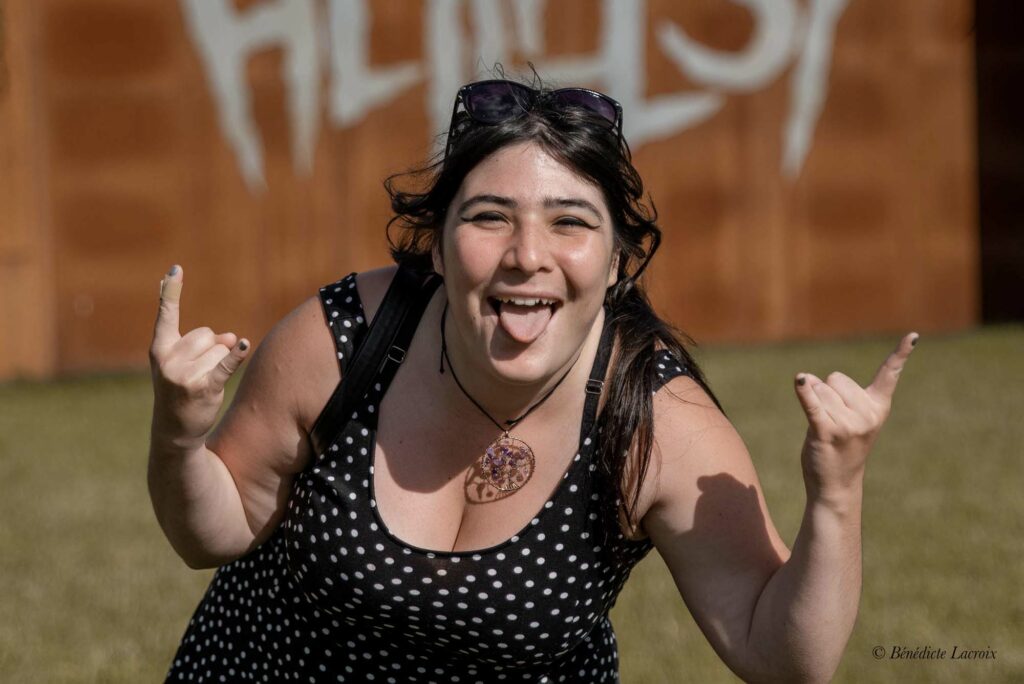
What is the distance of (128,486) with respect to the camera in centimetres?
586

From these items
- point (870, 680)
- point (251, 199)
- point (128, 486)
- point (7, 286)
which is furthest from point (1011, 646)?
point (7, 286)

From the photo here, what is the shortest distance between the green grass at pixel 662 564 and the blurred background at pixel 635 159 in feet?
0.17

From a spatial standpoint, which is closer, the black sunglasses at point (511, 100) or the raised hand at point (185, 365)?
the raised hand at point (185, 365)

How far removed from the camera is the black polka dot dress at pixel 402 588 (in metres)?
2.34

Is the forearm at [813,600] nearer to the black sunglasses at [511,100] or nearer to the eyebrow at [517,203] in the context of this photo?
the eyebrow at [517,203]

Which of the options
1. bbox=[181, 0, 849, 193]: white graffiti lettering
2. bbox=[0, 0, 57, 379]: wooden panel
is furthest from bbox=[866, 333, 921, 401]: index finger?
bbox=[0, 0, 57, 379]: wooden panel

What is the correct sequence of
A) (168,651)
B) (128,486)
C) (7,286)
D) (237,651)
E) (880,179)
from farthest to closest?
1. (880,179)
2. (7,286)
3. (128,486)
4. (168,651)
5. (237,651)

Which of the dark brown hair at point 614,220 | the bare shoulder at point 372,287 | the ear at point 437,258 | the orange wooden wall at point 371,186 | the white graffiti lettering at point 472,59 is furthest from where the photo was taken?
the white graffiti lettering at point 472,59

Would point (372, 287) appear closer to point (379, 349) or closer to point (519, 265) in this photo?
point (379, 349)

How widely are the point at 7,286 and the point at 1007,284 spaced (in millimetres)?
6595

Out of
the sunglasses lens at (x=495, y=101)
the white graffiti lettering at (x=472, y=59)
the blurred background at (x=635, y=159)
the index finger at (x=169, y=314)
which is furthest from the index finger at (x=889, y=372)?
the white graffiti lettering at (x=472, y=59)

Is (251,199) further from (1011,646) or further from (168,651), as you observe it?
(1011,646)

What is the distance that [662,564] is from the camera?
475 cm

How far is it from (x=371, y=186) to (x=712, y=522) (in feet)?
21.3
